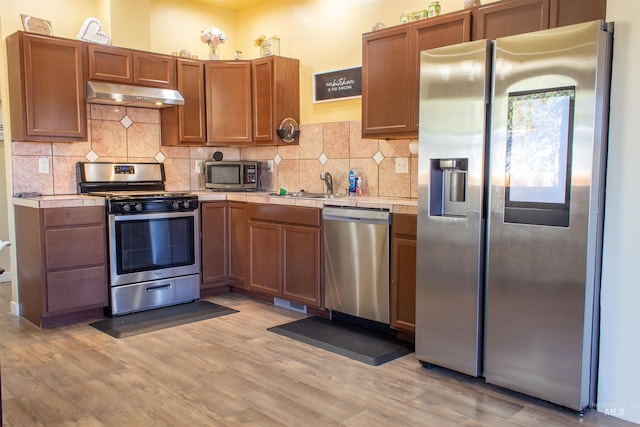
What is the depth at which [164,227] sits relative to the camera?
14.3ft

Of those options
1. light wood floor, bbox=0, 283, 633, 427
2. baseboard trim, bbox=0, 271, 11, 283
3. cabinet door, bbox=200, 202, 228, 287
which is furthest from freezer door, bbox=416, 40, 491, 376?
baseboard trim, bbox=0, 271, 11, 283

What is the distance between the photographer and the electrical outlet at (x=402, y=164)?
3.98m

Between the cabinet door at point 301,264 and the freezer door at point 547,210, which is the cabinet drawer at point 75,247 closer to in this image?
the cabinet door at point 301,264

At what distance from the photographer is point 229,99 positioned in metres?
4.90

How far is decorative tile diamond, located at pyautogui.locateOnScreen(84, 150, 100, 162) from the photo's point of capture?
4.54m

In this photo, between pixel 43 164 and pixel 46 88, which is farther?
pixel 43 164

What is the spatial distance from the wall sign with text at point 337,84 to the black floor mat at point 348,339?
1901 millimetres

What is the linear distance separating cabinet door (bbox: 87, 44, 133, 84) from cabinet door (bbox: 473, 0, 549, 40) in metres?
2.87

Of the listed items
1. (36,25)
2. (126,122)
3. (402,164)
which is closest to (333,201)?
(402,164)

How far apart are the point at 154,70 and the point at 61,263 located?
187 centimetres

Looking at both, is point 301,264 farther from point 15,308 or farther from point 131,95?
point 15,308

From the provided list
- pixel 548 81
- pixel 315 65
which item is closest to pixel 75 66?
pixel 315 65

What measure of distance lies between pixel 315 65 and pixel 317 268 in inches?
76.8

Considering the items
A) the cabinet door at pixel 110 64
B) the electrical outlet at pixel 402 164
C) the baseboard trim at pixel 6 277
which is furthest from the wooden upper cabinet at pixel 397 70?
the baseboard trim at pixel 6 277
